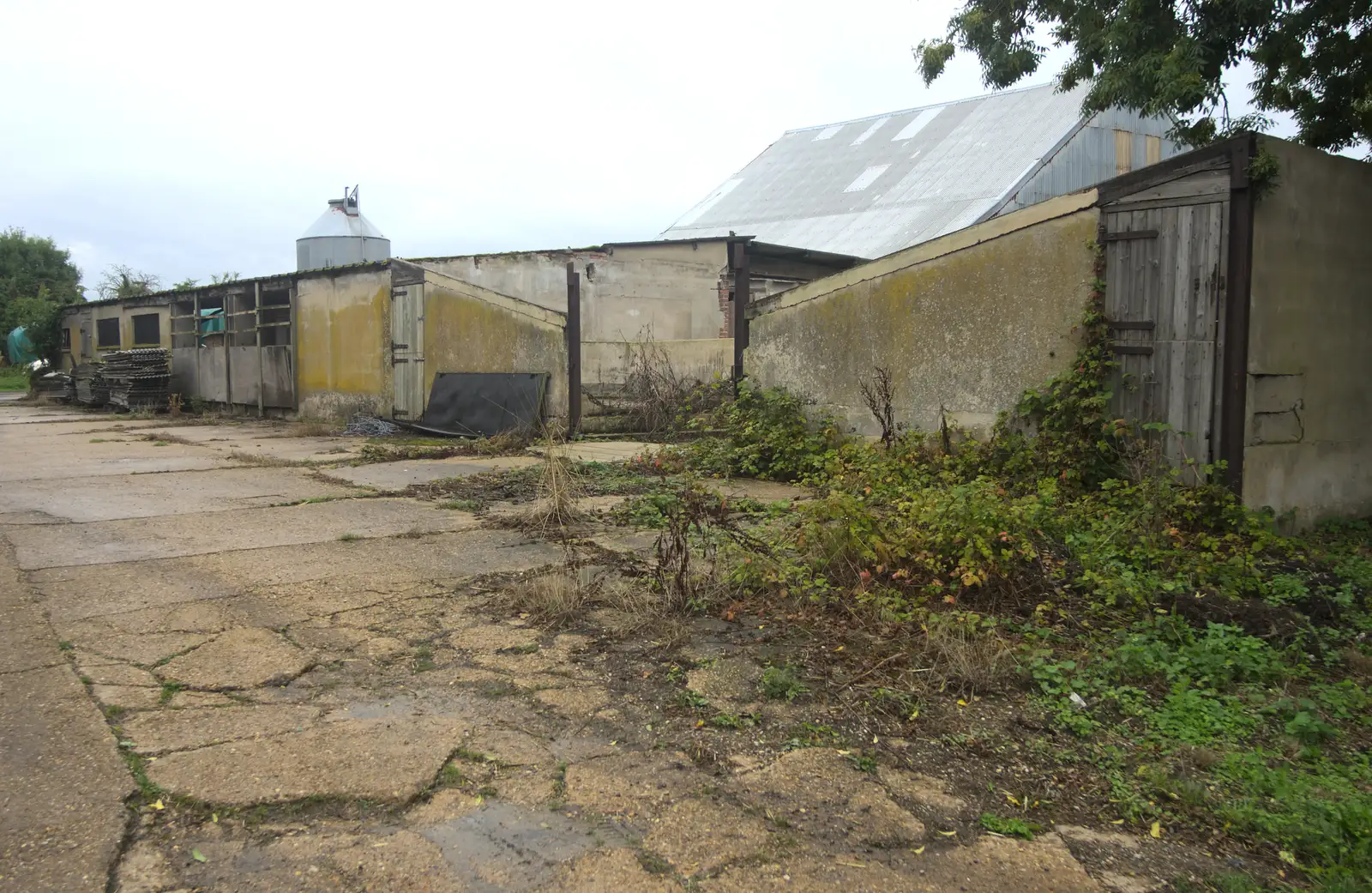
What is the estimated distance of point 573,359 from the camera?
1335cm

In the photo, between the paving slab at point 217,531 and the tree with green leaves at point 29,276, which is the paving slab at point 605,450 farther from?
the tree with green leaves at point 29,276

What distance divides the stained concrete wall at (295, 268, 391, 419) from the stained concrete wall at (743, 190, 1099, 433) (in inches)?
331

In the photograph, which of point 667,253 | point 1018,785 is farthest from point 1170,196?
point 667,253

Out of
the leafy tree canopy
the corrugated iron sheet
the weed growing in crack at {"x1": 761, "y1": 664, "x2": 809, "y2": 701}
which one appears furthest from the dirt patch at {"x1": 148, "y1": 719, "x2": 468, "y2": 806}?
the leafy tree canopy

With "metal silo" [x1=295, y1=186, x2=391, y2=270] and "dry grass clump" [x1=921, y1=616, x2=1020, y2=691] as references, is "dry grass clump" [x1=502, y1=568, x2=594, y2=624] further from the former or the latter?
"metal silo" [x1=295, y1=186, x2=391, y2=270]

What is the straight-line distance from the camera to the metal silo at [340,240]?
83.8 ft

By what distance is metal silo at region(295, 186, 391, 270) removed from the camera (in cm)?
2555

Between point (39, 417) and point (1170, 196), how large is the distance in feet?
66.1

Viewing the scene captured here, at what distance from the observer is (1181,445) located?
6602 mm

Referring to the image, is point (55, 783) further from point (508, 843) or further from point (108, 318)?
point (108, 318)

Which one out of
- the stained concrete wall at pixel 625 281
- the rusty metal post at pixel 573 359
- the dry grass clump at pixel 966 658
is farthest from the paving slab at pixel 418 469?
the dry grass clump at pixel 966 658

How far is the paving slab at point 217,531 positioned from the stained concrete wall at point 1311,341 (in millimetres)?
5839

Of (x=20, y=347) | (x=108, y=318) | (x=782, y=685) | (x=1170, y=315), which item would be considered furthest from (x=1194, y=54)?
(x=20, y=347)

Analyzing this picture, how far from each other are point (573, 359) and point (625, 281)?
128 inches
